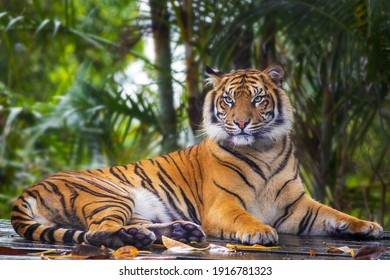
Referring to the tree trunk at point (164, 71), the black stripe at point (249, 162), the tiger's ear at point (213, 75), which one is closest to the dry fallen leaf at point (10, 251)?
the black stripe at point (249, 162)

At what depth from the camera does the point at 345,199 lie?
8.22 meters

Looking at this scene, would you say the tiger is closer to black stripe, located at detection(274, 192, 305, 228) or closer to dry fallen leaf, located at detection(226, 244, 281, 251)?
black stripe, located at detection(274, 192, 305, 228)

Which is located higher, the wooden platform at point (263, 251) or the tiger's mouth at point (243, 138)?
the tiger's mouth at point (243, 138)

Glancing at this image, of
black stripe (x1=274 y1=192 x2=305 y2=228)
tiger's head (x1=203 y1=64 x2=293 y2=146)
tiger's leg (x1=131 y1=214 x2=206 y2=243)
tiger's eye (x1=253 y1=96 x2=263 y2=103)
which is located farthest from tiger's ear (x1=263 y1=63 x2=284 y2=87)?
tiger's leg (x1=131 y1=214 x2=206 y2=243)

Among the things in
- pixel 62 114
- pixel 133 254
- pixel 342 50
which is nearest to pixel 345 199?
pixel 342 50

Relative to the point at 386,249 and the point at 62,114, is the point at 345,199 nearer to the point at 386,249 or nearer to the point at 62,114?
the point at 62,114

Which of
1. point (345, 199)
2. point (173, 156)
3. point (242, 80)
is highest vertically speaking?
point (242, 80)

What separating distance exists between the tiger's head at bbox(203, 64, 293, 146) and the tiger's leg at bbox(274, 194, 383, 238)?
514 millimetres

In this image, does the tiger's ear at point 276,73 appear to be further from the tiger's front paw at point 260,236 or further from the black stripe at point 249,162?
the tiger's front paw at point 260,236

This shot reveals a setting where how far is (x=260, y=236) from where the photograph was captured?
3.99 meters

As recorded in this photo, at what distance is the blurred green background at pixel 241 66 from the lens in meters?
7.11

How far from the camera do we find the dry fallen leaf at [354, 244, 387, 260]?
363cm

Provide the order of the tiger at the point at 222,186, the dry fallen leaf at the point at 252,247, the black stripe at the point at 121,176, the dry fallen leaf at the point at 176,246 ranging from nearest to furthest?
the dry fallen leaf at the point at 176,246
the dry fallen leaf at the point at 252,247
the tiger at the point at 222,186
the black stripe at the point at 121,176
